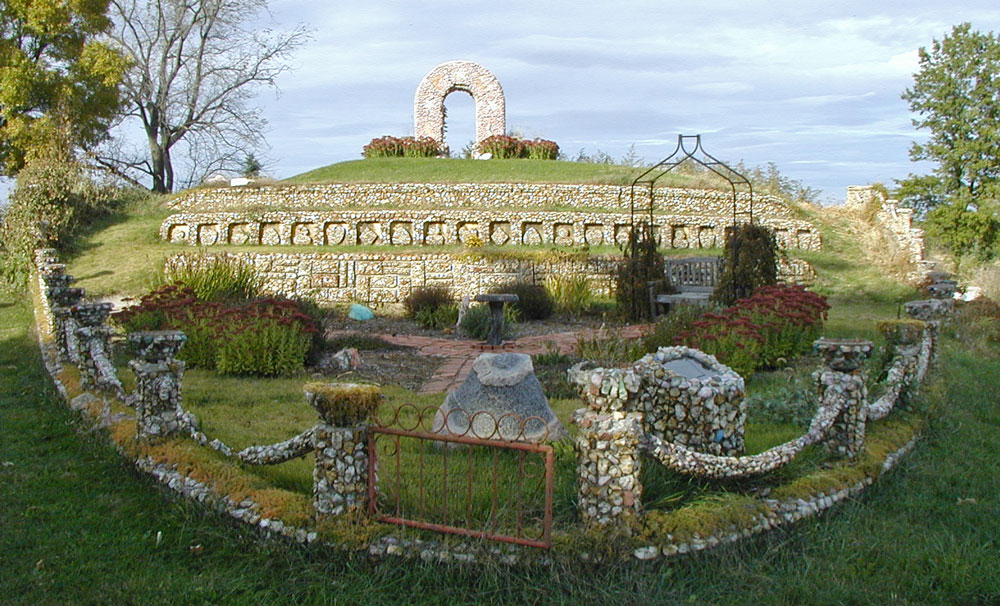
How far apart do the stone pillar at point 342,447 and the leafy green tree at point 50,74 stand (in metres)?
19.7

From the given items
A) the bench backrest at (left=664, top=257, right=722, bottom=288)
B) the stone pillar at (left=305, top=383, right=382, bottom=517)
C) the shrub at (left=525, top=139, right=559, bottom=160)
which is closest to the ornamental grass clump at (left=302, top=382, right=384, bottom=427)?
the stone pillar at (left=305, top=383, right=382, bottom=517)

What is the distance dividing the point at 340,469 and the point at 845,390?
2.80 metres

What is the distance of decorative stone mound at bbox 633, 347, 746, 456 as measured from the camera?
4332mm

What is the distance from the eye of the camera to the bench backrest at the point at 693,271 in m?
13.1

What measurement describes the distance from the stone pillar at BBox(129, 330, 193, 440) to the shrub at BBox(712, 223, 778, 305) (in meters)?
7.62

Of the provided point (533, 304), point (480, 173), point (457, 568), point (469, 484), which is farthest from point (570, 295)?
point (457, 568)

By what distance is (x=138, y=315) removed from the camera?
28.1ft

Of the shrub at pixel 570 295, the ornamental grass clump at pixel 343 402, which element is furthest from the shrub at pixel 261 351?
the shrub at pixel 570 295

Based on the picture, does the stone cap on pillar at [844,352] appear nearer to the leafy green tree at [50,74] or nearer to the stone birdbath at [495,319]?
the stone birdbath at [495,319]

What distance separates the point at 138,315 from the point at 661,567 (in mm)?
7095

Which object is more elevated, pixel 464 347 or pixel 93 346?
pixel 93 346

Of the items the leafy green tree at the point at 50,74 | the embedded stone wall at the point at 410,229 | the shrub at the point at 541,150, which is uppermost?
the leafy green tree at the point at 50,74

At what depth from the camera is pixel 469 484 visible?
3572 millimetres

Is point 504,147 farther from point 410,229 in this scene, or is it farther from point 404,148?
point 410,229
